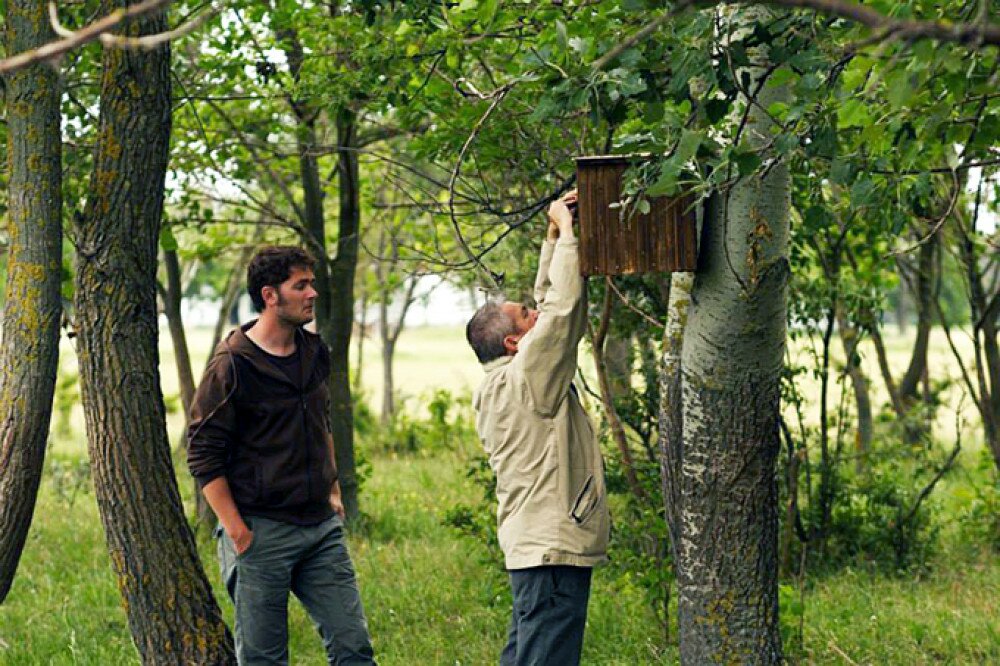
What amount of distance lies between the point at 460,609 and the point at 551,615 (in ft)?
11.3

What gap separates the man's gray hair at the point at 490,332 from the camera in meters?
4.87

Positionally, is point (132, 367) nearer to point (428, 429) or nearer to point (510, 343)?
point (510, 343)

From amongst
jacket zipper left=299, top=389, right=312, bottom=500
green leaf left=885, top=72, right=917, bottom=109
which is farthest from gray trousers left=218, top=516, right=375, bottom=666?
green leaf left=885, top=72, right=917, bottom=109

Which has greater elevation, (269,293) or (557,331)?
(269,293)

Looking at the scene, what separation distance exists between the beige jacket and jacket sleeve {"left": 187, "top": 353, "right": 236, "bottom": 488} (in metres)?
1.01

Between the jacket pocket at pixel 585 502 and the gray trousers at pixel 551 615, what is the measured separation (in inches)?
7.5

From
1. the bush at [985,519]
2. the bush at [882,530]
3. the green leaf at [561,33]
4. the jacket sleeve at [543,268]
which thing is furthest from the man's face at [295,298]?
the bush at [985,519]

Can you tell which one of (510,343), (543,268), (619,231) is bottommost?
(510,343)

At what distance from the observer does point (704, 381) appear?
4742 millimetres

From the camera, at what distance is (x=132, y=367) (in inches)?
213

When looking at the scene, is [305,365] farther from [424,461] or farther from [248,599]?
[424,461]

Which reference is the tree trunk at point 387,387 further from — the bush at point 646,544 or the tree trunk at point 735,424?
the tree trunk at point 735,424

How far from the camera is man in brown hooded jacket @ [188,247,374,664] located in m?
5.05

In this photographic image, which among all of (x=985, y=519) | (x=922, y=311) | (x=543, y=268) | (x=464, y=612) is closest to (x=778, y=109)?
(x=543, y=268)
